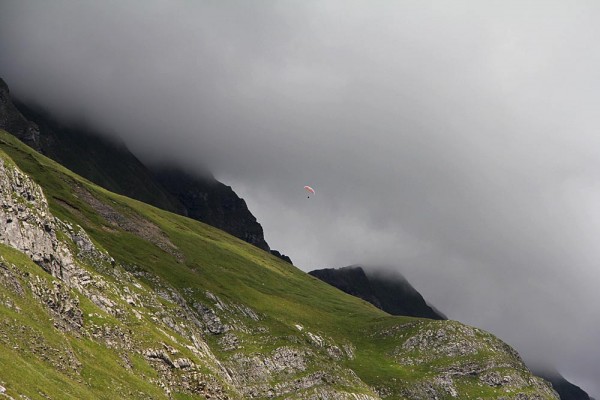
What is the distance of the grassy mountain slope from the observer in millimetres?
61688

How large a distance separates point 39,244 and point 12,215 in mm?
5869

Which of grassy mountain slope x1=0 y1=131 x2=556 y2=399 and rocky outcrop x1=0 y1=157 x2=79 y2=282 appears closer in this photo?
grassy mountain slope x1=0 y1=131 x2=556 y2=399

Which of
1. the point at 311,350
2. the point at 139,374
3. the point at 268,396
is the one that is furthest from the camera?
the point at 311,350

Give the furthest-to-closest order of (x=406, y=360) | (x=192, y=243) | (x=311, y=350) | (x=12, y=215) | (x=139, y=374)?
(x=192, y=243) → (x=406, y=360) → (x=311, y=350) → (x=12, y=215) → (x=139, y=374)

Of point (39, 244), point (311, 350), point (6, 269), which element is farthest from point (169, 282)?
point (6, 269)

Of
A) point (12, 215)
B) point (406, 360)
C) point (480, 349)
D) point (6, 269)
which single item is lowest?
point (6, 269)

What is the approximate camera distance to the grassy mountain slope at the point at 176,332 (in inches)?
2429

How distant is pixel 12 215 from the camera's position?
8256 centimetres

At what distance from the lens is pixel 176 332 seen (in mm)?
104562

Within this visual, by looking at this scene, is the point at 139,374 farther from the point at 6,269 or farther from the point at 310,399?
the point at 310,399

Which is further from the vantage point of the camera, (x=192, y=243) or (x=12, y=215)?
(x=192, y=243)

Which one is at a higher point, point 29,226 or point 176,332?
point 29,226

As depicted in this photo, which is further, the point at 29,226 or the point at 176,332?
the point at 176,332

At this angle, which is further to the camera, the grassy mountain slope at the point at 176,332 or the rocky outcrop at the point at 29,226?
the rocky outcrop at the point at 29,226
